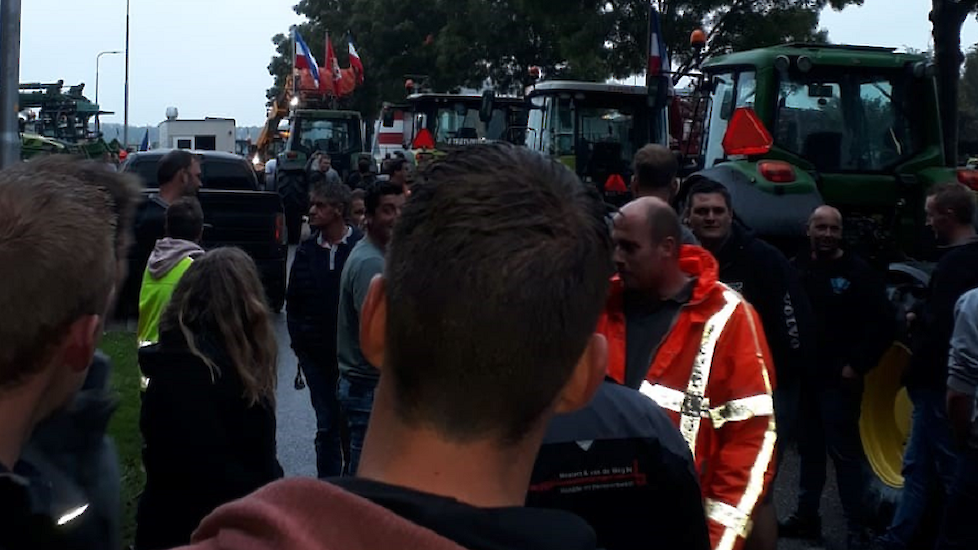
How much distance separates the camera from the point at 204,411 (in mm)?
4480

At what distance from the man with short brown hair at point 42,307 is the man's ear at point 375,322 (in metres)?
0.76

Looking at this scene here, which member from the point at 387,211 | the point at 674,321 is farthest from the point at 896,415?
the point at 674,321

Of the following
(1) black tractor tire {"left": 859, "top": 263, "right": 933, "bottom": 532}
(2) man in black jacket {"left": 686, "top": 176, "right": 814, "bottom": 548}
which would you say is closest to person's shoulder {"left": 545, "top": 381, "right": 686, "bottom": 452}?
(2) man in black jacket {"left": 686, "top": 176, "right": 814, "bottom": 548}

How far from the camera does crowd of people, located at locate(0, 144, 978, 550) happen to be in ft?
4.77

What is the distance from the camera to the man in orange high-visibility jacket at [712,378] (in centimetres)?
355

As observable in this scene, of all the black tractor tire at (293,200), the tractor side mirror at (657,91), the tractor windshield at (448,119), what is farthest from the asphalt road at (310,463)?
the tractor windshield at (448,119)

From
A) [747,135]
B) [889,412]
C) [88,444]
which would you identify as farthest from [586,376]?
[747,135]

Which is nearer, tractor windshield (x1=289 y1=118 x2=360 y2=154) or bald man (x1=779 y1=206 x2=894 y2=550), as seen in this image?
bald man (x1=779 y1=206 x2=894 y2=550)

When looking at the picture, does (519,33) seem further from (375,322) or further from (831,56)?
(375,322)

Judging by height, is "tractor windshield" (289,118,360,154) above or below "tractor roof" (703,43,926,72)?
below

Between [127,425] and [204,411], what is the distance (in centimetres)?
461

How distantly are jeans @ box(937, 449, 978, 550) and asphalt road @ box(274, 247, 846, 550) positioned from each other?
7.42 ft

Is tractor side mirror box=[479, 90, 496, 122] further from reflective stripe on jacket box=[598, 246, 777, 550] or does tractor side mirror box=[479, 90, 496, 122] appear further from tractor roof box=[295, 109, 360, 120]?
reflective stripe on jacket box=[598, 246, 777, 550]

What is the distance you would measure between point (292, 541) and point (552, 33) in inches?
1368
